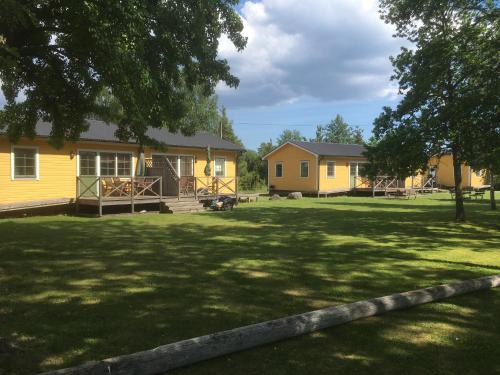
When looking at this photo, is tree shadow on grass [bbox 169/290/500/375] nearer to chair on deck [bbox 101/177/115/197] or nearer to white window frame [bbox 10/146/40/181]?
chair on deck [bbox 101/177/115/197]

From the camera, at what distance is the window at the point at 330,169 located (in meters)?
32.8

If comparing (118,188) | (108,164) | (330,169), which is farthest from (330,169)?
(118,188)

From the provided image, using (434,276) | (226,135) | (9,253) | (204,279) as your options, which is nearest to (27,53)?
(9,253)

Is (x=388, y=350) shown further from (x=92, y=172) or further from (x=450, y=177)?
(x=450, y=177)

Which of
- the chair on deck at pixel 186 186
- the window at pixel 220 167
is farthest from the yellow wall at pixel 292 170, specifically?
the chair on deck at pixel 186 186

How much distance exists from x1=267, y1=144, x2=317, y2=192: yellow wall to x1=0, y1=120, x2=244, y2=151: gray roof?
8.66 metres

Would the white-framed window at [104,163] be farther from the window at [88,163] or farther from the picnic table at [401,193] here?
the picnic table at [401,193]

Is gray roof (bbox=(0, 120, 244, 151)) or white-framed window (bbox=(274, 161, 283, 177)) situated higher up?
gray roof (bbox=(0, 120, 244, 151))

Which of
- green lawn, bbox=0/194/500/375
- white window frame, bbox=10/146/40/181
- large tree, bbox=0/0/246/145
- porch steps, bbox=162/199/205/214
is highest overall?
large tree, bbox=0/0/246/145

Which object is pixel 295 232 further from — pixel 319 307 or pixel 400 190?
pixel 400 190

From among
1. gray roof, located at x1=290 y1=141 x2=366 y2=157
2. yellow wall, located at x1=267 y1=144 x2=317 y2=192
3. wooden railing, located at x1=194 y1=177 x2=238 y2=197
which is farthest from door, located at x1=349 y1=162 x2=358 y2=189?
wooden railing, located at x1=194 y1=177 x2=238 y2=197

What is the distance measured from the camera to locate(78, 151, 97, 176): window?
18884mm

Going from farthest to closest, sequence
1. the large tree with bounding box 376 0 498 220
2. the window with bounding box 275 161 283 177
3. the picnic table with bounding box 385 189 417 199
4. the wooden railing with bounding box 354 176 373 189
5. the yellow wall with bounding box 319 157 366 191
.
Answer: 1. the window with bounding box 275 161 283 177
2. the wooden railing with bounding box 354 176 373 189
3. the picnic table with bounding box 385 189 417 199
4. the yellow wall with bounding box 319 157 366 191
5. the large tree with bounding box 376 0 498 220

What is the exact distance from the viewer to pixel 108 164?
1964 cm
